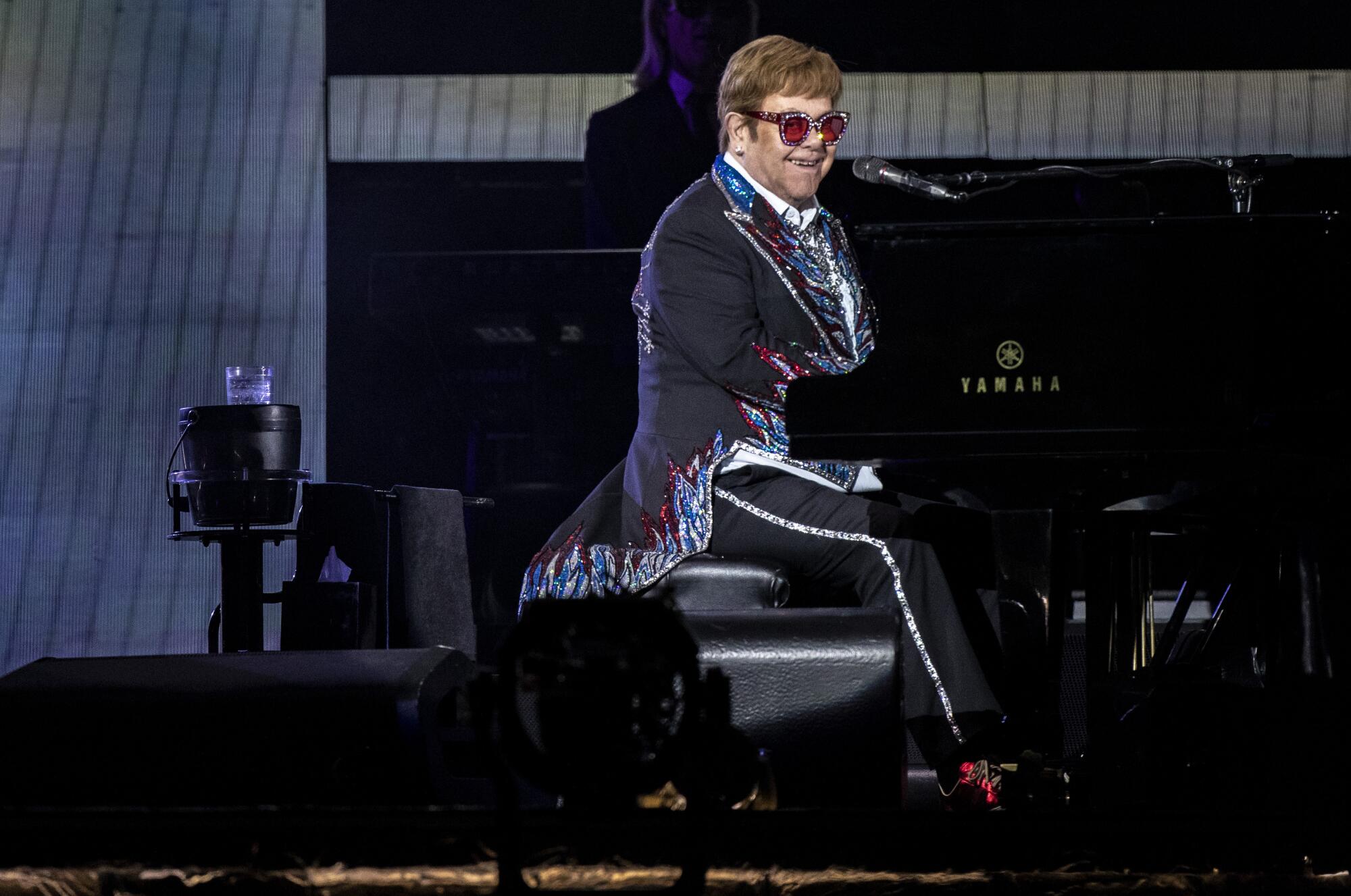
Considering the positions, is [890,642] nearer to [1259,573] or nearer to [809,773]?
[809,773]

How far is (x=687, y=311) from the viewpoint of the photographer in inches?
101

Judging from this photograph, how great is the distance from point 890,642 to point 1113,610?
105 cm

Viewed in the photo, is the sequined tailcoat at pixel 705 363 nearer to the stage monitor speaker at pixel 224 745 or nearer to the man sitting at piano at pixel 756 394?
the man sitting at piano at pixel 756 394

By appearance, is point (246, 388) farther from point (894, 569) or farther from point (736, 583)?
point (894, 569)

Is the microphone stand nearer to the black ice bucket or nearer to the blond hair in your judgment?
the blond hair

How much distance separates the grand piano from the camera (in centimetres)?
182

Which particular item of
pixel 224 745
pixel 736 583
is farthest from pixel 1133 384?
pixel 224 745

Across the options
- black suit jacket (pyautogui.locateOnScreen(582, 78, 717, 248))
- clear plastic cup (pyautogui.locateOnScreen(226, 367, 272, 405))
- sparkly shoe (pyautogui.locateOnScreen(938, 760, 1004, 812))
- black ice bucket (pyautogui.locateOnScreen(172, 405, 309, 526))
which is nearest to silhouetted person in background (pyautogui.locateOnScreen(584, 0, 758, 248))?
black suit jacket (pyautogui.locateOnScreen(582, 78, 717, 248))

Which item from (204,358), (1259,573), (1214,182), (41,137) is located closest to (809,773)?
(1259,573)

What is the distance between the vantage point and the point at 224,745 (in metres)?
1.99

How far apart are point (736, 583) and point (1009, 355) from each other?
880 mm

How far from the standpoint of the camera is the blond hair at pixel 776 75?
8.71 ft

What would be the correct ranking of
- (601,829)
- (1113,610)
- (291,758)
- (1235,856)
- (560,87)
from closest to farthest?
(601,829), (1235,856), (291,758), (1113,610), (560,87)

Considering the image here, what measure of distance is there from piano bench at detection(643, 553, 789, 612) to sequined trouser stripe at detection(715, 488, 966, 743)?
5.5 inches
